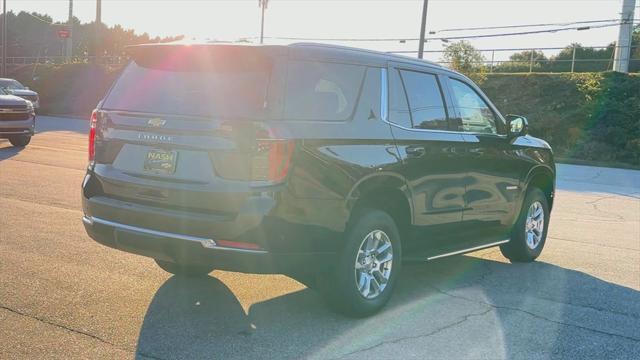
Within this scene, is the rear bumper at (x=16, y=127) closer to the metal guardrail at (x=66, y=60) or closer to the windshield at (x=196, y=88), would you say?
the windshield at (x=196, y=88)

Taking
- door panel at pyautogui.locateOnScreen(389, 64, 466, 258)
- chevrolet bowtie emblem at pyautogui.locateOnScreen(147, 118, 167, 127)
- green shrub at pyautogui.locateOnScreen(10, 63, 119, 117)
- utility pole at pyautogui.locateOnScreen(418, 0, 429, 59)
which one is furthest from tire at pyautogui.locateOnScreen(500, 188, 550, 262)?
green shrub at pyautogui.locateOnScreen(10, 63, 119, 117)

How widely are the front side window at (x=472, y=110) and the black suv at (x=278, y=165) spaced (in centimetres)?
41

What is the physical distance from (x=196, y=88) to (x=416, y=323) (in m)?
2.29

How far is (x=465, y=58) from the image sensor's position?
109 ft

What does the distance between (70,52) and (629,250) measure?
52789 mm

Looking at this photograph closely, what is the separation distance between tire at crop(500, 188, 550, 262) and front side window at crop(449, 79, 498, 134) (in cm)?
103

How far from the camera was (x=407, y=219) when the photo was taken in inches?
213

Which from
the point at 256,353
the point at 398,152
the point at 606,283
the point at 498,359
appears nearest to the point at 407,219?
the point at 398,152

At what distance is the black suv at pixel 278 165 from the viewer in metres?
4.30

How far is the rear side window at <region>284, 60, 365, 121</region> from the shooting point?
4.51m

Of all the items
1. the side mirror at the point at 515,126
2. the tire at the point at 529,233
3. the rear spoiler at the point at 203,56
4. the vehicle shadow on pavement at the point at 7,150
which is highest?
the rear spoiler at the point at 203,56

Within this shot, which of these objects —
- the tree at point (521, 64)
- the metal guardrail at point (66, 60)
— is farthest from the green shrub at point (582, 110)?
the metal guardrail at point (66, 60)

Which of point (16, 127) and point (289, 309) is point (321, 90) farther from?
point (16, 127)

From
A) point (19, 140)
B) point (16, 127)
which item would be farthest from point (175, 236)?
point (19, 140)
